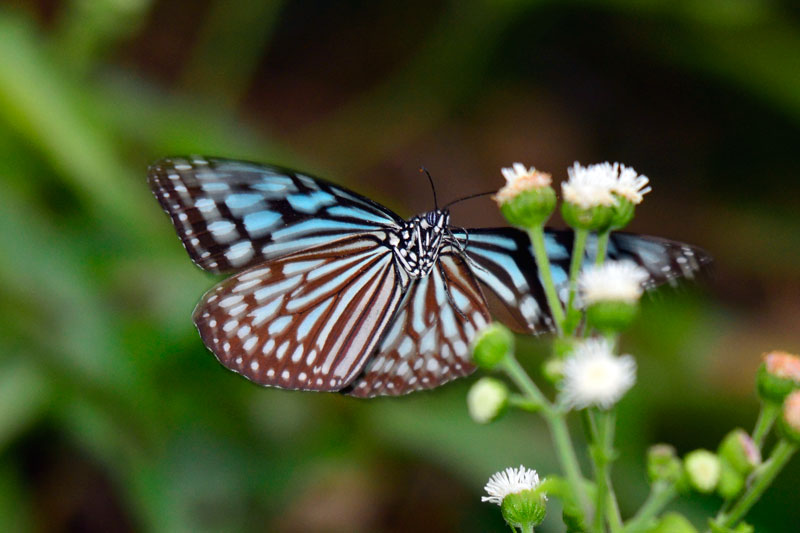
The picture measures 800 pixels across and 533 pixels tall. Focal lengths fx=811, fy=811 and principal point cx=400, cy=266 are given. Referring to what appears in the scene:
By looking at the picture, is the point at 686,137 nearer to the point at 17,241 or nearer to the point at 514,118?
the point at 514,118

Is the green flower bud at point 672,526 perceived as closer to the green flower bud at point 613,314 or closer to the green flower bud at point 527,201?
the green flower bud at point 613,314

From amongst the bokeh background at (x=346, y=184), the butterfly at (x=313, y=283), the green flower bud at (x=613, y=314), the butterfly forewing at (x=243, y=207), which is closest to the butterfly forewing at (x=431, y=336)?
the butterfly at (x=313, y=283)

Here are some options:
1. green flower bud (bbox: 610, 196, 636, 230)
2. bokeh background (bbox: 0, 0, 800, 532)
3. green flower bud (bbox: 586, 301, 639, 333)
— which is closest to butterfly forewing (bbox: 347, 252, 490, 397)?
bokeh background (bbox: 0, 0, 800, 532)

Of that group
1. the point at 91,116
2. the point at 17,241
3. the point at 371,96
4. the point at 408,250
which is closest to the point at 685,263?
the point at 408,250

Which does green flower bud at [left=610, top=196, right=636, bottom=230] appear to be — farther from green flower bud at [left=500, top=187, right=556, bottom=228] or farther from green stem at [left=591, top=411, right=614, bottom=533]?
green stem at [left=591, top=411, right=614, bottom=533]

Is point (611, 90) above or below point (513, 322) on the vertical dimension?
above
